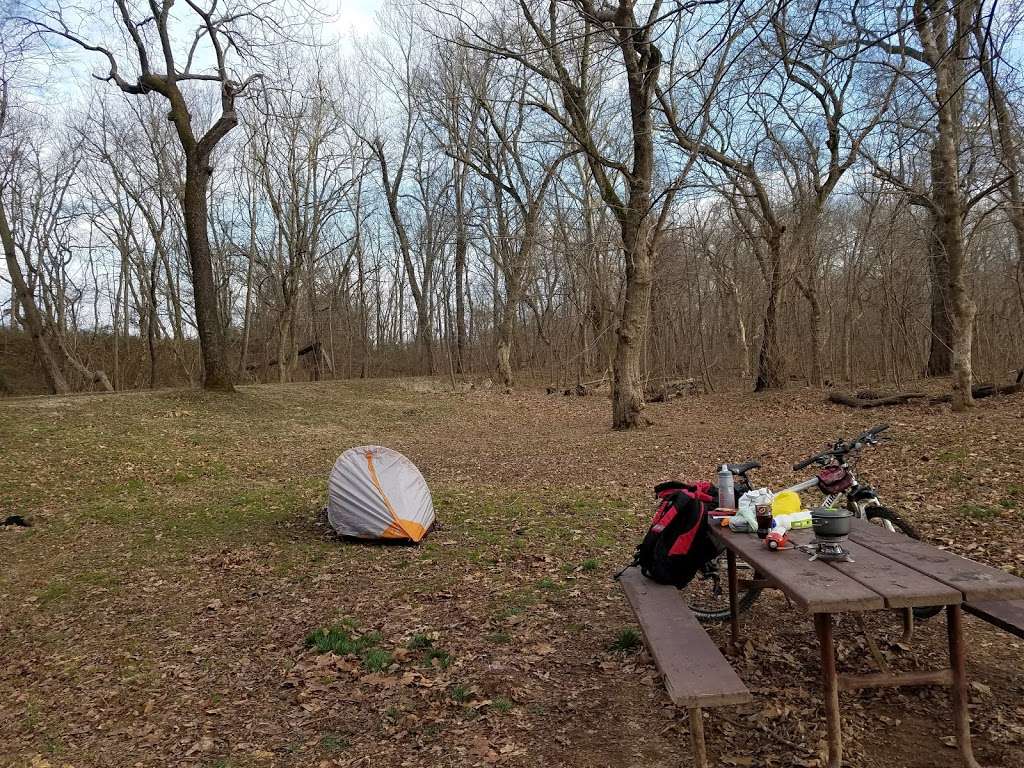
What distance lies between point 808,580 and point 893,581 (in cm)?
32

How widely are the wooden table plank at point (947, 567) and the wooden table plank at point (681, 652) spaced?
3.06 ft

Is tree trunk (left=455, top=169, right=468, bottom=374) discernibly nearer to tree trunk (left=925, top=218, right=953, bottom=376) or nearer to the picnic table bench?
tree trunk (left=925, top=218, right=953, bottom=376)

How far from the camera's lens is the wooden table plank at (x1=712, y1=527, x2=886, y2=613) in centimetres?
251

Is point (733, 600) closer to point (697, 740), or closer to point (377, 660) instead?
point (697, 740)

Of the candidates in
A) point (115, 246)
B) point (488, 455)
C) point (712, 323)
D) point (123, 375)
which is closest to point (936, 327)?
point (712, 323)

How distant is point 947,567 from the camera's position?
2822 millimetres

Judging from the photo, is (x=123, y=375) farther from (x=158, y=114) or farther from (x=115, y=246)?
(x=158, y=114)

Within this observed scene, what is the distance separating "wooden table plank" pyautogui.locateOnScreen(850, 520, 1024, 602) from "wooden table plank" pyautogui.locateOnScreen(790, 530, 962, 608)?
0.04m

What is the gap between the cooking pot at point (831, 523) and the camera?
3006 millimetres

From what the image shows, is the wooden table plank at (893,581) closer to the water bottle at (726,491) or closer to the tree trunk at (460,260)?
the water bottle at (726,491)

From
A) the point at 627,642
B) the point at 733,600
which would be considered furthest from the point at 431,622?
the point at 733,600

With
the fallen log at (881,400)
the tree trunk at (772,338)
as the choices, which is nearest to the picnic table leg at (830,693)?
the fallen log at (881,400)

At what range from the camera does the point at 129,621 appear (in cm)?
523

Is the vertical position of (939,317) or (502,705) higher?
(939,317)
